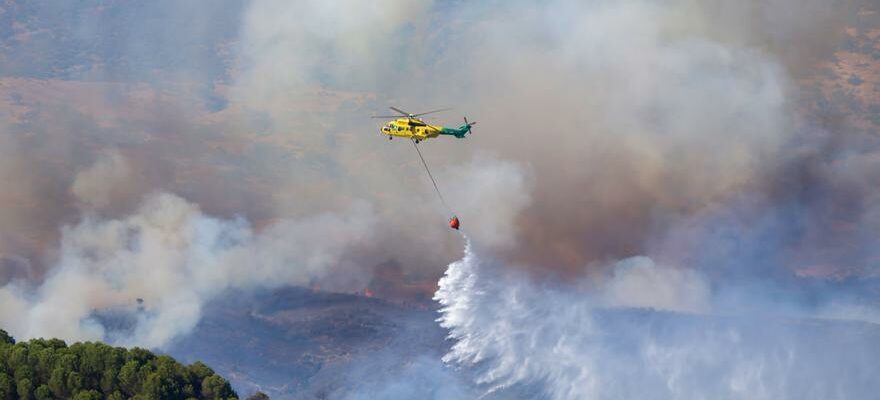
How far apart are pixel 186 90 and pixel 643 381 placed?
338 ft

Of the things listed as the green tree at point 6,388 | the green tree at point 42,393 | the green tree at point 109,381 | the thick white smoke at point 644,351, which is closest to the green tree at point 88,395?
the green tree at point 109,381

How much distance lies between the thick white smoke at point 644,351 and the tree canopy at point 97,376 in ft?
77.6

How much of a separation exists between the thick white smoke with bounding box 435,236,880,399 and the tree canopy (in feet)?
77.6

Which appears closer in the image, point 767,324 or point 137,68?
point 767,324

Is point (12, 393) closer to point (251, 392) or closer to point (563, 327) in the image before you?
point (251, 392)

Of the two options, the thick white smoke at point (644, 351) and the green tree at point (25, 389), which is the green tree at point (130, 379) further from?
the thick white smoke at point (644, 351)

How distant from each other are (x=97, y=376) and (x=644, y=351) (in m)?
46.0

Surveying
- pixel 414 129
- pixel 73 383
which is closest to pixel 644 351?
pixel 414 129

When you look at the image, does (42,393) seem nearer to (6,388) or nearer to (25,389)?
(25,389)

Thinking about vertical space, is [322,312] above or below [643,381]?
above

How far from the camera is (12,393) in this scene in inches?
3922

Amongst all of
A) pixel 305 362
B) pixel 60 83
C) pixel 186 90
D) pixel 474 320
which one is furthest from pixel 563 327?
pixel 60 83

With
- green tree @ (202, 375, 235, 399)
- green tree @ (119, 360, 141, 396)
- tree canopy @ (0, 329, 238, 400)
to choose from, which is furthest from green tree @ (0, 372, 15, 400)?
green tree @ (202, 375, 235, 399)

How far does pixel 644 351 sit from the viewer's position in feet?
352
